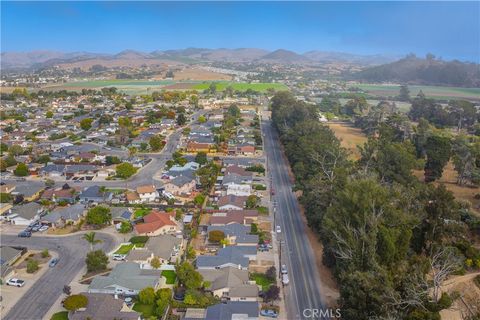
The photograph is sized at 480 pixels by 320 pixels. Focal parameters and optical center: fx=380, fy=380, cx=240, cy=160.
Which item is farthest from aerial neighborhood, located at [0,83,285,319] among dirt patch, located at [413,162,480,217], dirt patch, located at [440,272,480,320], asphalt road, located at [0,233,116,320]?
dirt patch, located at [413,162,480,217]

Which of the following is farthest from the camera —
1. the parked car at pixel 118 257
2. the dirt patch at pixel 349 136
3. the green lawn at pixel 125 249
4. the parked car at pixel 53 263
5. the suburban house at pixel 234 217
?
the dirt patch at pixel 349 136

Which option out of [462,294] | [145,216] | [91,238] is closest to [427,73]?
[462,294]

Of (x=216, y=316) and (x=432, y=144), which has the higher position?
(x=432, y=144)

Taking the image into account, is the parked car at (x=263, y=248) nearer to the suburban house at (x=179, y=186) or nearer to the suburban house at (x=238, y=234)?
the suburban house at (x=238, y=234)

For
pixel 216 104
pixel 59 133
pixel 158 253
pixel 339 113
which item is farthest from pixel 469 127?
pixel 59 133

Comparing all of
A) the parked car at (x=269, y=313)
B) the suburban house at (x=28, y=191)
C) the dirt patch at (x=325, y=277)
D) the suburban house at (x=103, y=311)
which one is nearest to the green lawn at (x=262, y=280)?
the parked car at (x=269, y=313)

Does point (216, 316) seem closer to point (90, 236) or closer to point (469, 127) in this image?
point (90, 236)
